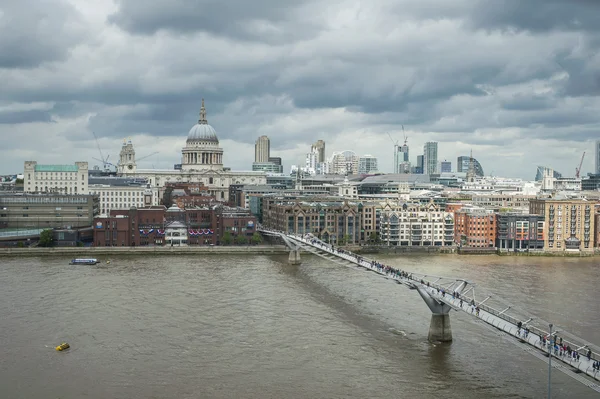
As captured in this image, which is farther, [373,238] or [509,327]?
[373,238]

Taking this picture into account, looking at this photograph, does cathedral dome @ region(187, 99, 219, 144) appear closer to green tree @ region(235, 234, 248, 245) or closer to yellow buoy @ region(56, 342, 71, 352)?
green tree @ region(235, 234, 248, 245)

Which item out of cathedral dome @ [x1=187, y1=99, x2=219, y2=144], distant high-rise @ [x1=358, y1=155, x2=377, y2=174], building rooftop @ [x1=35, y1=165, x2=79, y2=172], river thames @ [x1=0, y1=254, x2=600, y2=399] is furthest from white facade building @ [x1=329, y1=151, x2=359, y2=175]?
river thames @ [x1=0, y1=254, x2=600, y2=399]

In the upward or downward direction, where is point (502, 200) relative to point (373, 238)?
upward

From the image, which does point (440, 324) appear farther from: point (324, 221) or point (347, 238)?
point (324, 221)

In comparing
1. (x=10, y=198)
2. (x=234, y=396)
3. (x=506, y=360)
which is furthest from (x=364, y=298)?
(x=10, y=198)

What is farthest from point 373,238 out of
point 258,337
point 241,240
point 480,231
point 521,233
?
point 258,337

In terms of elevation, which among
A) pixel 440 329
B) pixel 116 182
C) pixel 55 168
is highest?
pixel 55 168

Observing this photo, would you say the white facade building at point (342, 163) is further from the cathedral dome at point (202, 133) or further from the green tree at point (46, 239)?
the green tree at point (46, 239)
